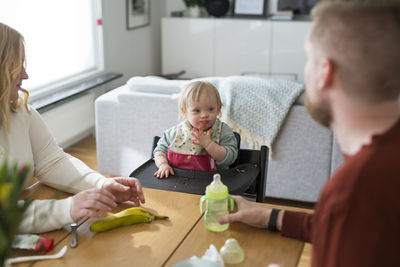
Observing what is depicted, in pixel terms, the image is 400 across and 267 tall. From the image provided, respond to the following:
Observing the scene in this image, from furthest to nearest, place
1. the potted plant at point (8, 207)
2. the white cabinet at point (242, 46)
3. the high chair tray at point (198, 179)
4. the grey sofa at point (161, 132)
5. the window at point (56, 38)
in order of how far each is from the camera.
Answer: the white cabinet at point (242, 46)
the window at point (56, 38)
the grey sofa at point (161, 132)
the high chair tray at point (198, 179)
the potted plant at point (8, 207)

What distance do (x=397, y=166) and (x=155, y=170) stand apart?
1.21 m

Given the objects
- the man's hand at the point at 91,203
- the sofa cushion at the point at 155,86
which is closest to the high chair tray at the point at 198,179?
the man's hand at the point at 91,203

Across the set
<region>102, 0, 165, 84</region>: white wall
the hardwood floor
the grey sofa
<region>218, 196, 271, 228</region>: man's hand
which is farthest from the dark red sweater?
<region>102, 0, 165, 84</region>: white wall

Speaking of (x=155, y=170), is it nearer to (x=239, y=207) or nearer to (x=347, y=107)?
(x=239, y=207)

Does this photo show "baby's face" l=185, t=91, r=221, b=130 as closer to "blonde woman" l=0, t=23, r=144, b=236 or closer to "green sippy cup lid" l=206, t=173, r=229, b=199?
"blonde woman" l=0, t=23, r=144, b=236

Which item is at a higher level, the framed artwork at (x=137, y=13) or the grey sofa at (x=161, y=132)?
the framed artwork at (x=137, y=13)

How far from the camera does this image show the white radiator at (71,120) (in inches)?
150

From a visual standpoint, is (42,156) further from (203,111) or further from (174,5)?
(174,5)

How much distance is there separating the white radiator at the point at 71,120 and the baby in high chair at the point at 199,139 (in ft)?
6.12

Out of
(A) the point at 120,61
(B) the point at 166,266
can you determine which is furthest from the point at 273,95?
(A) the point at 120,61

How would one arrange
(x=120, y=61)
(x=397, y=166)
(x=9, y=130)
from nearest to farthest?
(x=397, y=166) < (x=9, y=130) < (x=120, y=61)

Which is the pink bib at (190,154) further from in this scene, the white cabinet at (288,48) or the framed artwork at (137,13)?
the white cabinet at (288,48)

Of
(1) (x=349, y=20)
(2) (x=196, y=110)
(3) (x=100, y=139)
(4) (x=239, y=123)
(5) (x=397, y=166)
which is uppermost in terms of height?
(1) (x=349, y=20)

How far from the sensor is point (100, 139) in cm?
330
